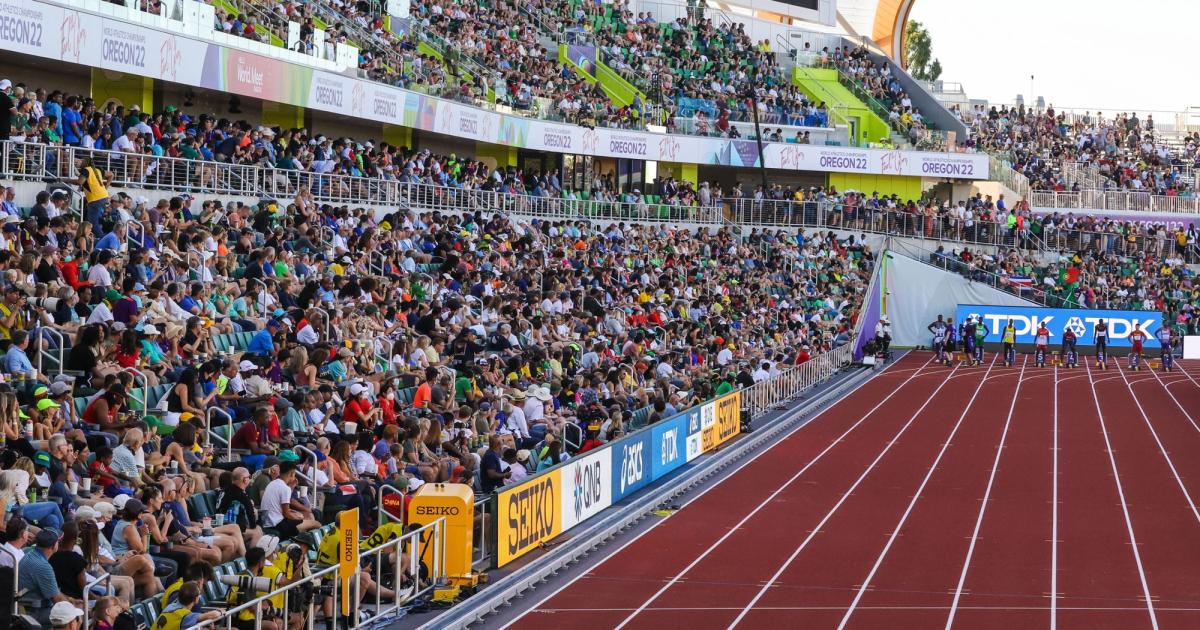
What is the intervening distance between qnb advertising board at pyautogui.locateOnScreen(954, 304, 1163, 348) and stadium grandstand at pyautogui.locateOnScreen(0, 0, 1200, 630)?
102mm

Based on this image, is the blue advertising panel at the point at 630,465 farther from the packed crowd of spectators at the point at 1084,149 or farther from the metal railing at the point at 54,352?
the packed crowd of spectators at the point at 1084,149

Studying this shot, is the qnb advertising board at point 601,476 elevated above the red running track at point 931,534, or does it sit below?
above

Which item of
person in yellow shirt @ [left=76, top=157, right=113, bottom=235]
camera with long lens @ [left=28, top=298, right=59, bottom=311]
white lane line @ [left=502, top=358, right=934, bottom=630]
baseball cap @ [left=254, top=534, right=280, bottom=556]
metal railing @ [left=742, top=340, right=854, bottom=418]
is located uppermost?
person in yellow shirt @ [left=76, top=157, right=113, bottom=235]

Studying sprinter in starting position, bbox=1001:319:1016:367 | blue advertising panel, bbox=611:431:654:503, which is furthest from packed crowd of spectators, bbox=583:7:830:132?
blue advertising panel, bbox=611:431:654:503

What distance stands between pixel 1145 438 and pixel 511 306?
10.4m

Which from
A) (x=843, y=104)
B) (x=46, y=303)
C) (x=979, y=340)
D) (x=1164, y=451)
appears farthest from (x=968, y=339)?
(x=46, y=303)

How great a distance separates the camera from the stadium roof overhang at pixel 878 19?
6844 cm

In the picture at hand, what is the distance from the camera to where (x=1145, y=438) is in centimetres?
2456

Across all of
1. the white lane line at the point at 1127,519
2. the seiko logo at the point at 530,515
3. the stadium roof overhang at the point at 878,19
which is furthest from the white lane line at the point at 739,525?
the stadium roof overhang at the point at 878,19

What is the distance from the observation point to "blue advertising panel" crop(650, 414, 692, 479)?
1875 cm

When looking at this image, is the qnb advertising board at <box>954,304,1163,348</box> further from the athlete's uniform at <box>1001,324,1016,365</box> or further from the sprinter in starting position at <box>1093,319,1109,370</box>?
the athlete's uniform at <box>1001,324,1016,365</box>

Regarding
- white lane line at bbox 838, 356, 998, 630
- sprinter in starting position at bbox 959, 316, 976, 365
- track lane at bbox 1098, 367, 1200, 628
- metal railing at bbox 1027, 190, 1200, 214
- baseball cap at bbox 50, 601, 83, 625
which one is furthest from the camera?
metal railing at bbox 1027, 190, 1200, 214

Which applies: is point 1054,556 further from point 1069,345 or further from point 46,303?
point 1069,345

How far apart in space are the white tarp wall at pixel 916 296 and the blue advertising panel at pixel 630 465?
837 inches
